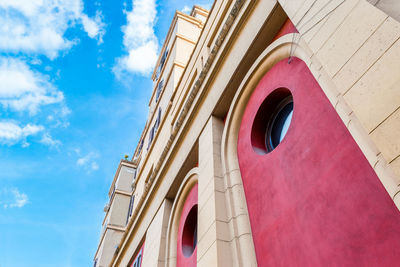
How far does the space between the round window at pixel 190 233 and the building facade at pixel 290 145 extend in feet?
0.10

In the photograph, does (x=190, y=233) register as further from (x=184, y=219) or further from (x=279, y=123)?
(x=279, y=123)

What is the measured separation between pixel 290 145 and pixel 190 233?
5060 millimetres

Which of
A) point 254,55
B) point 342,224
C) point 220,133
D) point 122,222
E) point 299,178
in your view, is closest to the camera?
point 342,224

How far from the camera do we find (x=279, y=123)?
7023 millimetres

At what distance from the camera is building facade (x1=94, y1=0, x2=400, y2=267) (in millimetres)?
3621

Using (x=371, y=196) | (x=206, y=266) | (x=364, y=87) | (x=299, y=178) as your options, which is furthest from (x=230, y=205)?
(x=364, y=87)

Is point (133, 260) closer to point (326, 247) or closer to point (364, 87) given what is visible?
point (326, 247)

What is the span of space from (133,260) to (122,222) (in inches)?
458

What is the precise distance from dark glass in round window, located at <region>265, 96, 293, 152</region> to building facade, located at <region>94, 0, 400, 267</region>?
1.1 inches

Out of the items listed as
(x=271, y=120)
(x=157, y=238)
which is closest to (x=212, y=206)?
(x=271, y=120)

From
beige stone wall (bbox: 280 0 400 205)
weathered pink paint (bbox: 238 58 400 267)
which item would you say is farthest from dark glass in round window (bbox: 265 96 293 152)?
beige stone wall (bbox: 280 0 400 205)

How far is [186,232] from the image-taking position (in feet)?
31.4

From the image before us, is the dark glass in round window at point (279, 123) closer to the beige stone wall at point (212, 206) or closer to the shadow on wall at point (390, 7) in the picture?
the beige stone wall at point (212, 206)

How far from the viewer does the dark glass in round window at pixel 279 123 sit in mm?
6719
